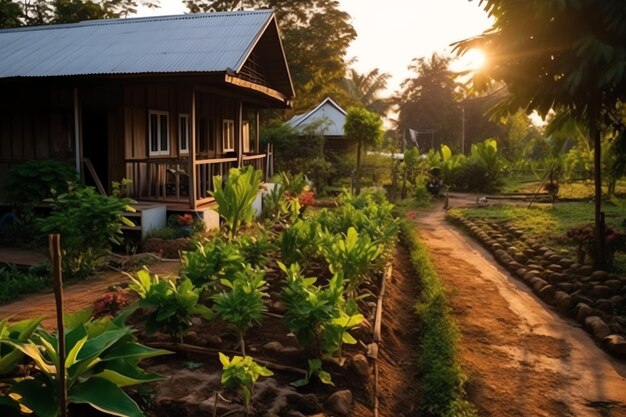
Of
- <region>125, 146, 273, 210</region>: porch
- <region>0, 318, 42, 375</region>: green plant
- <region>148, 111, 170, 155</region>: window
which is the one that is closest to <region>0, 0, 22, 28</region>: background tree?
<region>148, 111, 170, 155</region>: window

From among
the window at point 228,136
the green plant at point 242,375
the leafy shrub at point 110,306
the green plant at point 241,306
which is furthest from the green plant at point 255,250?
the window at point 228,136

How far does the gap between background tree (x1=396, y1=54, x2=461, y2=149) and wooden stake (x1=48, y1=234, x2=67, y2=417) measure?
152 ft

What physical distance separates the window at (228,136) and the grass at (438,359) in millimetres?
10191

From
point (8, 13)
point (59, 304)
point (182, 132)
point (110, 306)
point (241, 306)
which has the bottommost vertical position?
point (110, 306)

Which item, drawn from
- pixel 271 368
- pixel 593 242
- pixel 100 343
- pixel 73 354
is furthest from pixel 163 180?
pixel 73 354

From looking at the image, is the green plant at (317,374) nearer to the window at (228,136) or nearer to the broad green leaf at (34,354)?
the broad green leaf at (34,354)

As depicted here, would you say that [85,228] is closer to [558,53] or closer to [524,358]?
[524,358]

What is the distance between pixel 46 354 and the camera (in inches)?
127

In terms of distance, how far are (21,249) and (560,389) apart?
8941 mm

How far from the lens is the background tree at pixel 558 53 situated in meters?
6.01

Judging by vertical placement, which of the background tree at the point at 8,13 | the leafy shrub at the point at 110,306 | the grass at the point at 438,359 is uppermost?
the background tree at the point at 8,13

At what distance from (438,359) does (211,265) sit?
2.32 m

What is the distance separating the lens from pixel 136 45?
12180 millimetres

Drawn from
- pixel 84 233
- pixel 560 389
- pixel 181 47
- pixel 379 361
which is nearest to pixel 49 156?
pixel 181 47
